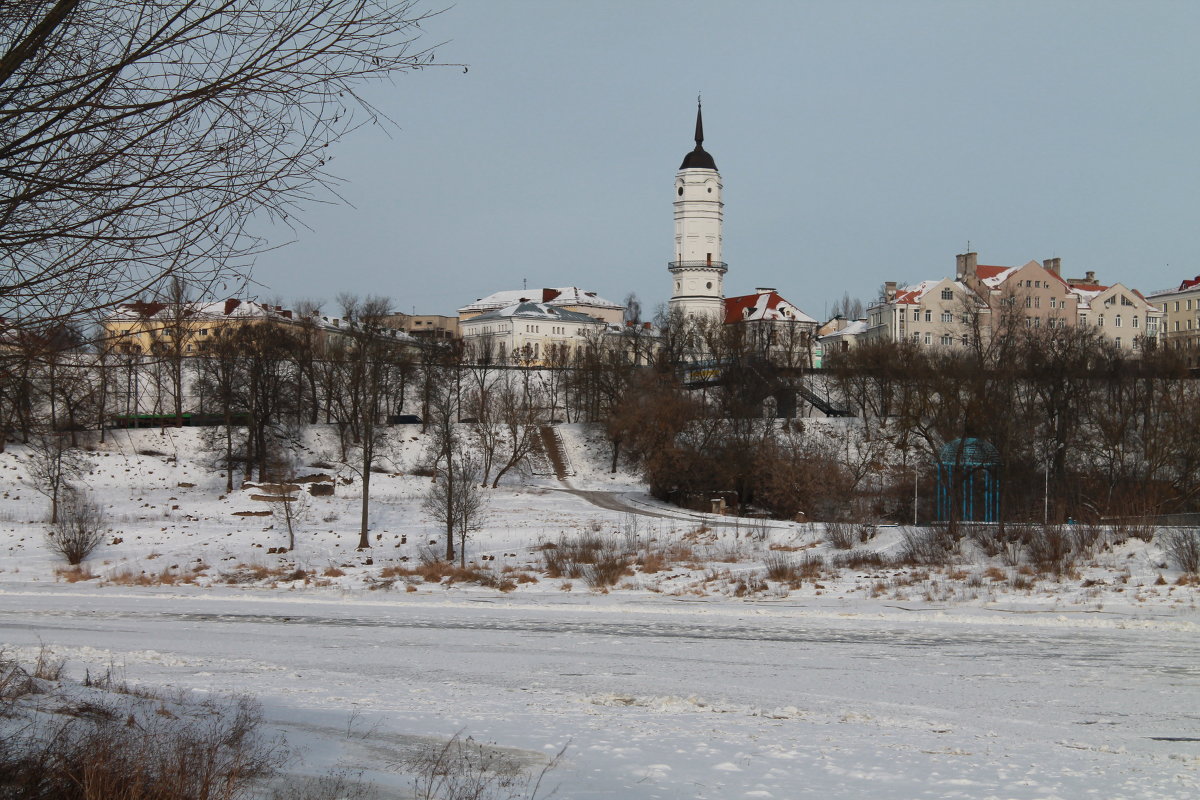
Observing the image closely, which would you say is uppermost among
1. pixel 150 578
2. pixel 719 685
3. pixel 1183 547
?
pixel 1183 547

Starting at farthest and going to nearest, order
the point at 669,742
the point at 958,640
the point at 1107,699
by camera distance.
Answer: the point at 958,640
the point at 1107,699
the point at 669,742

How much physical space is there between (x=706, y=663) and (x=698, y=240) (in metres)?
104

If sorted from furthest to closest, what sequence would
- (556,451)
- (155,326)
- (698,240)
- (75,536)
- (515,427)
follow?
(698,240) → (556,451) → (515,427) → (75,536) → (155,326)

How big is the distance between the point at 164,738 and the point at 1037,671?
1036 cm

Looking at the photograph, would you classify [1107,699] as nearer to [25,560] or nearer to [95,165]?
[95,165]

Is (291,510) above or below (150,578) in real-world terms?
above

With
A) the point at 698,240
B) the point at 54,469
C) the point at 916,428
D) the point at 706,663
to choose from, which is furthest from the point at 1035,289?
the point at 706,663

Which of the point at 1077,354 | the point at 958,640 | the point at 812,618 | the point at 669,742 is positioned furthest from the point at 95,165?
the point at 1077,354

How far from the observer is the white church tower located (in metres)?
114

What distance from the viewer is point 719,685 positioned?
12.6 meters

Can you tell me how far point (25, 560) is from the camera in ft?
107

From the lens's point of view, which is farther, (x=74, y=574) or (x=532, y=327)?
(x=532, y=327)

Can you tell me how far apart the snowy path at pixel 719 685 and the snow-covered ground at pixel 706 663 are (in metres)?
0.05

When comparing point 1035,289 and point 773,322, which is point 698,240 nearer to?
point 773,322
